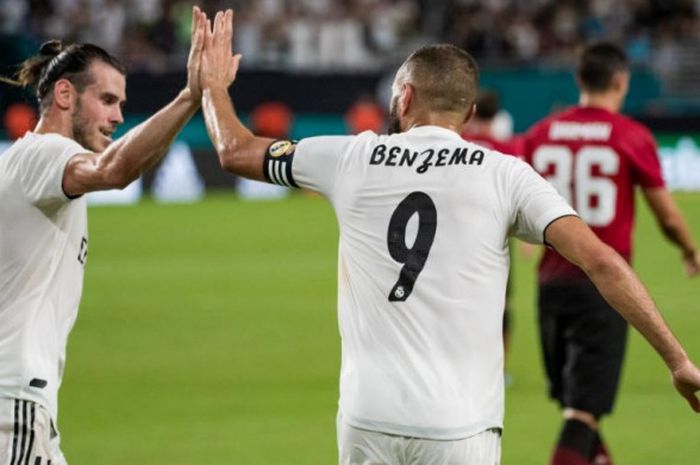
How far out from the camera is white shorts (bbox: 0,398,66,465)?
527 centimetres

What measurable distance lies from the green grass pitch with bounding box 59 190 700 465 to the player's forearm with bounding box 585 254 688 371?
173 inches

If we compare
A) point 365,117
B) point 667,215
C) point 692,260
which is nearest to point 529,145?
point 667,215

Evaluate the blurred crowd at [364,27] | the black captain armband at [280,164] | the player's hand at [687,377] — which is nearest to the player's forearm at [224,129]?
the black captain armband at [280,164]

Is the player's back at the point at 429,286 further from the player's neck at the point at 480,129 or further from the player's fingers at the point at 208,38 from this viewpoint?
the player's neck at the point at 480,129

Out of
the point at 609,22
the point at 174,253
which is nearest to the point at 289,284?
the point at 174,253

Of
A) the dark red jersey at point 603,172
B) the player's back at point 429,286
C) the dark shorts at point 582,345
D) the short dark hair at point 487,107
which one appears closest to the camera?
the player's back at point 429,286

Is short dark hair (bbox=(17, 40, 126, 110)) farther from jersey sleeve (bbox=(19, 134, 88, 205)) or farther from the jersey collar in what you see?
the jersey collar

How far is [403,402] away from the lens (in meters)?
4.86

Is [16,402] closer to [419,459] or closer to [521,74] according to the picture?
[419,459]

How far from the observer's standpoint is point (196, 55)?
17.4 ft

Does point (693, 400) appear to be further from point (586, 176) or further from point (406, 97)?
point (586, 176)

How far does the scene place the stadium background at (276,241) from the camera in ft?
33.6

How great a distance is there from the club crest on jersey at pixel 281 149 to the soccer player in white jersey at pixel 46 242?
1.08 ft

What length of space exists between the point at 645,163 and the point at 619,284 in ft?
11.0
